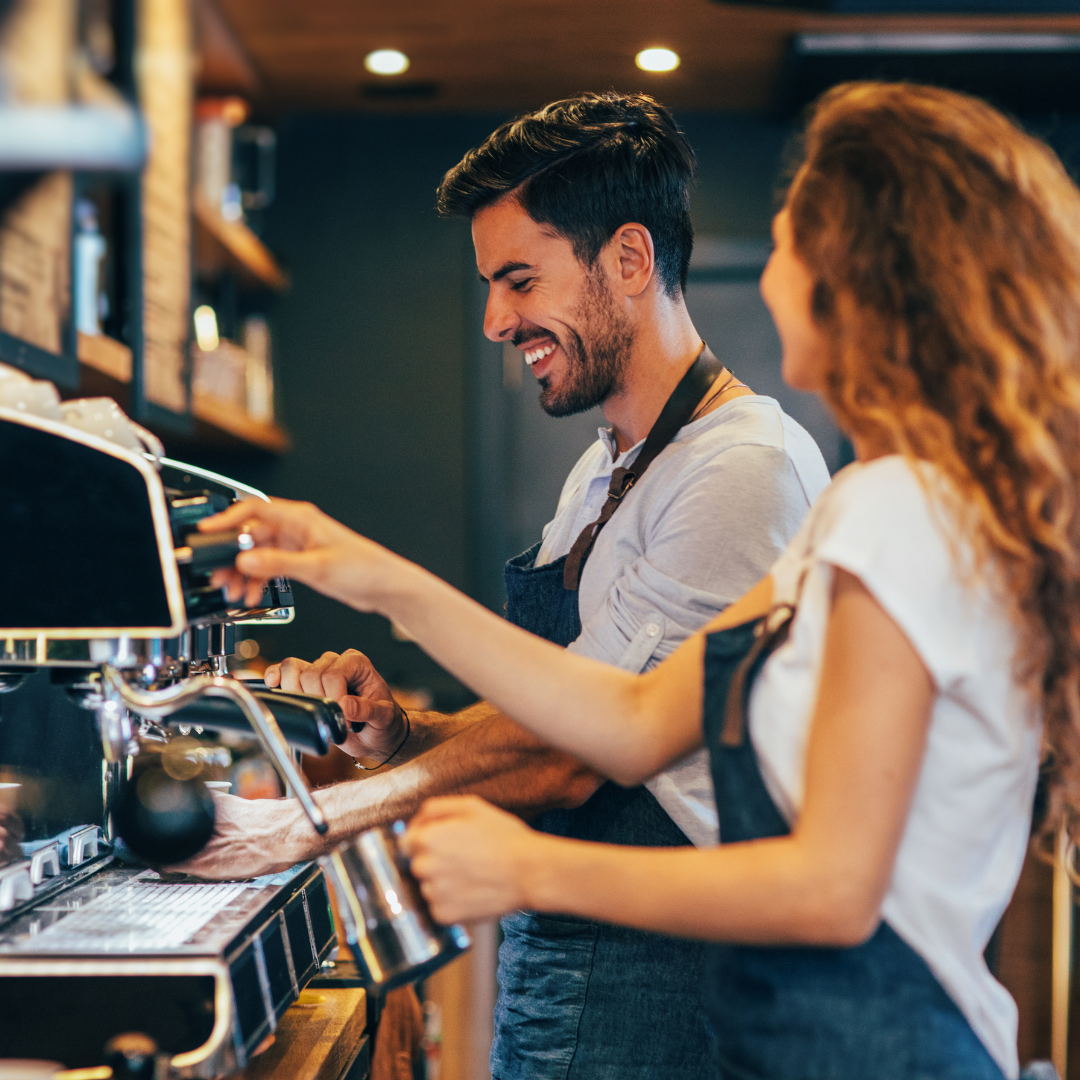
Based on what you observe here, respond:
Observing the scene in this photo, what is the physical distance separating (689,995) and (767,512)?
49 centimetres

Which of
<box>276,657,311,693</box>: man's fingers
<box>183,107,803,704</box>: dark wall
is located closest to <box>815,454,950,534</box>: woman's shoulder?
<box>276,657,311,693</box>: man's fingers

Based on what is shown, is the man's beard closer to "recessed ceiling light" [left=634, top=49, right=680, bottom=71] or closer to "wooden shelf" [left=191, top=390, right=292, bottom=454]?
"wooden shelf" [left=191, top=390, right=292, bottom=454]

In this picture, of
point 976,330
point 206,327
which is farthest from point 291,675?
point 206,327

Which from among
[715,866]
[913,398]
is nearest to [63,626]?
[715,866]

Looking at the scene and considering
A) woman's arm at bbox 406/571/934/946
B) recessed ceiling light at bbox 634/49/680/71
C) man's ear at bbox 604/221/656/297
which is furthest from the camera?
recessed ceiling light at bbox 634/49/680/71

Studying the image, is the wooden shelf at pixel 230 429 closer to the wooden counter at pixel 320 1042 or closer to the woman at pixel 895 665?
the wooden counter at pixel 320 1042

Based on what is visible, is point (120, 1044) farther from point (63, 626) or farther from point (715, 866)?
point (715, 866)

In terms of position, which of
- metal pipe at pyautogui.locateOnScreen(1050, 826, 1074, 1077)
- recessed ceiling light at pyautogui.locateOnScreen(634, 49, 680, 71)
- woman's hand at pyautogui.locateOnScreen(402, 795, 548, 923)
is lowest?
metal pipe at pyautogui.locateOnScreen(1050, 826, 1074, 1077)

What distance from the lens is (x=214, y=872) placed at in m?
1.05

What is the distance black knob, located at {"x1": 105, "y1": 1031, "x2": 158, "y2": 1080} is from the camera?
2.39ft

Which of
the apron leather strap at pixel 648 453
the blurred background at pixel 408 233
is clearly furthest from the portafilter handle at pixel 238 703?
the blurred background at pixel 408 233

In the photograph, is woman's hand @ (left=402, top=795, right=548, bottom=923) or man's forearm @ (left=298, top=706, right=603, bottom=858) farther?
man's forearm @ (left=298, top=706, right=603, bottom=858)

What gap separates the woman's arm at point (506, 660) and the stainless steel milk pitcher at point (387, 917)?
6.4 inches

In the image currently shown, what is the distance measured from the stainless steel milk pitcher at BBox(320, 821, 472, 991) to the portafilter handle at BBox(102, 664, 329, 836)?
86mm
